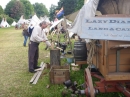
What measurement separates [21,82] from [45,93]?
1.50 meters

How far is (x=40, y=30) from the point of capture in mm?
8062

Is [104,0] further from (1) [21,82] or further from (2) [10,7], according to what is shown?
(2) [10,7]

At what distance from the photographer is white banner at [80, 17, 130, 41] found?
3.58 m

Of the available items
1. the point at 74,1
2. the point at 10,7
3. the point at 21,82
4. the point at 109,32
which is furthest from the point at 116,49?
the point at 10,7

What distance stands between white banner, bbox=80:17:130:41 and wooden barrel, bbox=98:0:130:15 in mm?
2512

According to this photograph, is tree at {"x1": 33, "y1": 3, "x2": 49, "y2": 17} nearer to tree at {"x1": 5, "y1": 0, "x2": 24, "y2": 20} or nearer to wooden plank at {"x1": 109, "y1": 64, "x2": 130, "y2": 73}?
tree at {"x1": 5, "y1": 0, "x2": 24, "y2": 20}

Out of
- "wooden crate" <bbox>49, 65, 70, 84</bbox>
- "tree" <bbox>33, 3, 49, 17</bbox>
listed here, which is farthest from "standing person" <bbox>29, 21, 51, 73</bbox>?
"tree" <bbox>33, 3, 49, 17</bbox>

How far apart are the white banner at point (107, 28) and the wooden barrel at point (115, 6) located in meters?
2.51

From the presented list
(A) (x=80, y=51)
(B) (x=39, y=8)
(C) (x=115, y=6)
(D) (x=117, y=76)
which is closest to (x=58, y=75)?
(A) (x=80, y=51)

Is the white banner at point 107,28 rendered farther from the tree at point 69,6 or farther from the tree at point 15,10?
the tree at point 15,10

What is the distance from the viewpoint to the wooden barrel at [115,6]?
596cm

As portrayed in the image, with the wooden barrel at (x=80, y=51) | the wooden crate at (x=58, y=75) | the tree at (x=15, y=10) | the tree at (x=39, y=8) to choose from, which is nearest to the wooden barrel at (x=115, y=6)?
the wooden barrel at (x=80, y=51)

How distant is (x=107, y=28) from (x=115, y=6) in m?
2.70

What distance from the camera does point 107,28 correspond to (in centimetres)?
363
